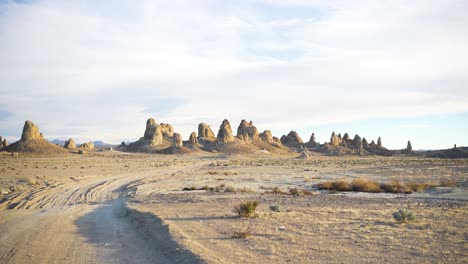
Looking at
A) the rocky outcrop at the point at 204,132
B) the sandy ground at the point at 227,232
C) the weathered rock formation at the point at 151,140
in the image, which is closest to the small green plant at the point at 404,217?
the sandy ground at the point at 227,232

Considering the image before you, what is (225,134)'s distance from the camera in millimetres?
129625

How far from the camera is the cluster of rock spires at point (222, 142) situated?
114 meters

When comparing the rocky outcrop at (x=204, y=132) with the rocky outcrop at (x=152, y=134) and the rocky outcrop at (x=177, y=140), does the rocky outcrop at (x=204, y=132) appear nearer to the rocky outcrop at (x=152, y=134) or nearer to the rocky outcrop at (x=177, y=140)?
the rocky outcrop at (x=152, y=134)

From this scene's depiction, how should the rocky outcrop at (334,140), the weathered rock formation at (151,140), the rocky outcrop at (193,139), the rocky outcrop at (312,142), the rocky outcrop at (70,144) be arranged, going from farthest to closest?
1. the rocky outcrop at (312,142)
2. the rocky outcrop at (334,140)
3. the rocky outcrop at (193,139)
4. the weathered rock formation at (151,140)
5. the rocky outcrop at (70,144)

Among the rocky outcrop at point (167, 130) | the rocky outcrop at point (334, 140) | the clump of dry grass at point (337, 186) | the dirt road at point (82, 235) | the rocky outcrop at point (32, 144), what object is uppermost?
the rocky outcrop at point (167, 130)

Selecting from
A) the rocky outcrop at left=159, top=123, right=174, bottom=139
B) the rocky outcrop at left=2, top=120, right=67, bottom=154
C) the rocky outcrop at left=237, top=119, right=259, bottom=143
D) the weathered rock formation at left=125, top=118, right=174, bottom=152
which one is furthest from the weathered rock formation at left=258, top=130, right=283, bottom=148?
the rocky outcrop at left=2, top=120, right=67, bottom=154

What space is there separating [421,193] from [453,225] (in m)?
10.8

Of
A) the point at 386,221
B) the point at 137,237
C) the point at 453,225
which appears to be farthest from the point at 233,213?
the point at 453,225

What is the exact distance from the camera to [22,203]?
56.9ft

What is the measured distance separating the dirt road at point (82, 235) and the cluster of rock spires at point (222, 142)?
8627 cm

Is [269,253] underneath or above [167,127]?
underneath

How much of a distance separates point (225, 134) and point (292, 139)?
51453mm

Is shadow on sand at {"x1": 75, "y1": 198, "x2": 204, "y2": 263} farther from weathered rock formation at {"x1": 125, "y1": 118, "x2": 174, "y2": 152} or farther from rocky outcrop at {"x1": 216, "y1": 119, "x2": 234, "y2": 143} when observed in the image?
rocky outcrop at {"x1": 216, "y1": 119, "x2": 234, "y2": 143}

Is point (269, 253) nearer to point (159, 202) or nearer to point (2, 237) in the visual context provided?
point (2, 237)
